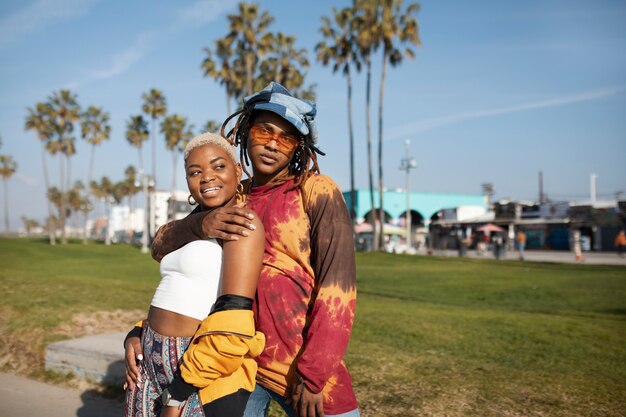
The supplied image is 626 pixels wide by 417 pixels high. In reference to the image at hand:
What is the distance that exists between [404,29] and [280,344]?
117 ft

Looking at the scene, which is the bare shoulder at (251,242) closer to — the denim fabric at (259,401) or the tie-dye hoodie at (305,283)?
the tie-dye hoodie at (305,283)

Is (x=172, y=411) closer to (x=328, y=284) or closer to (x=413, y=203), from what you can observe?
(x=328, y=284)

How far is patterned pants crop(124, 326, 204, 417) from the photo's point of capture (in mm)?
2178

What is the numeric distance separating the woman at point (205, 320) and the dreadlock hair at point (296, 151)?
168 millimetres

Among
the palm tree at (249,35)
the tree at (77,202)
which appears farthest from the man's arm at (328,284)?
the tree at (77,202)

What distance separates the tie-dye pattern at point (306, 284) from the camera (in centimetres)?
213

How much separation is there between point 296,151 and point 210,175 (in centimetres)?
41

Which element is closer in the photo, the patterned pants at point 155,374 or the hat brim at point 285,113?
the patterned pants at point 155,374

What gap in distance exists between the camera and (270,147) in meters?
2.38

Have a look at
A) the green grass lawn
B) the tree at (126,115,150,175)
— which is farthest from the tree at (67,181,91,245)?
the green grass lawn

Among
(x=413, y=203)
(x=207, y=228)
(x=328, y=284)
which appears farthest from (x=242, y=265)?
(x=413, y=203)

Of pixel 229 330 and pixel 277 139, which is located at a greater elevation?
pixel 277 139

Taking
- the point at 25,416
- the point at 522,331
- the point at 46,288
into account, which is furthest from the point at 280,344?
the point at 46,288

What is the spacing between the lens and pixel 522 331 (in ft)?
27.2
